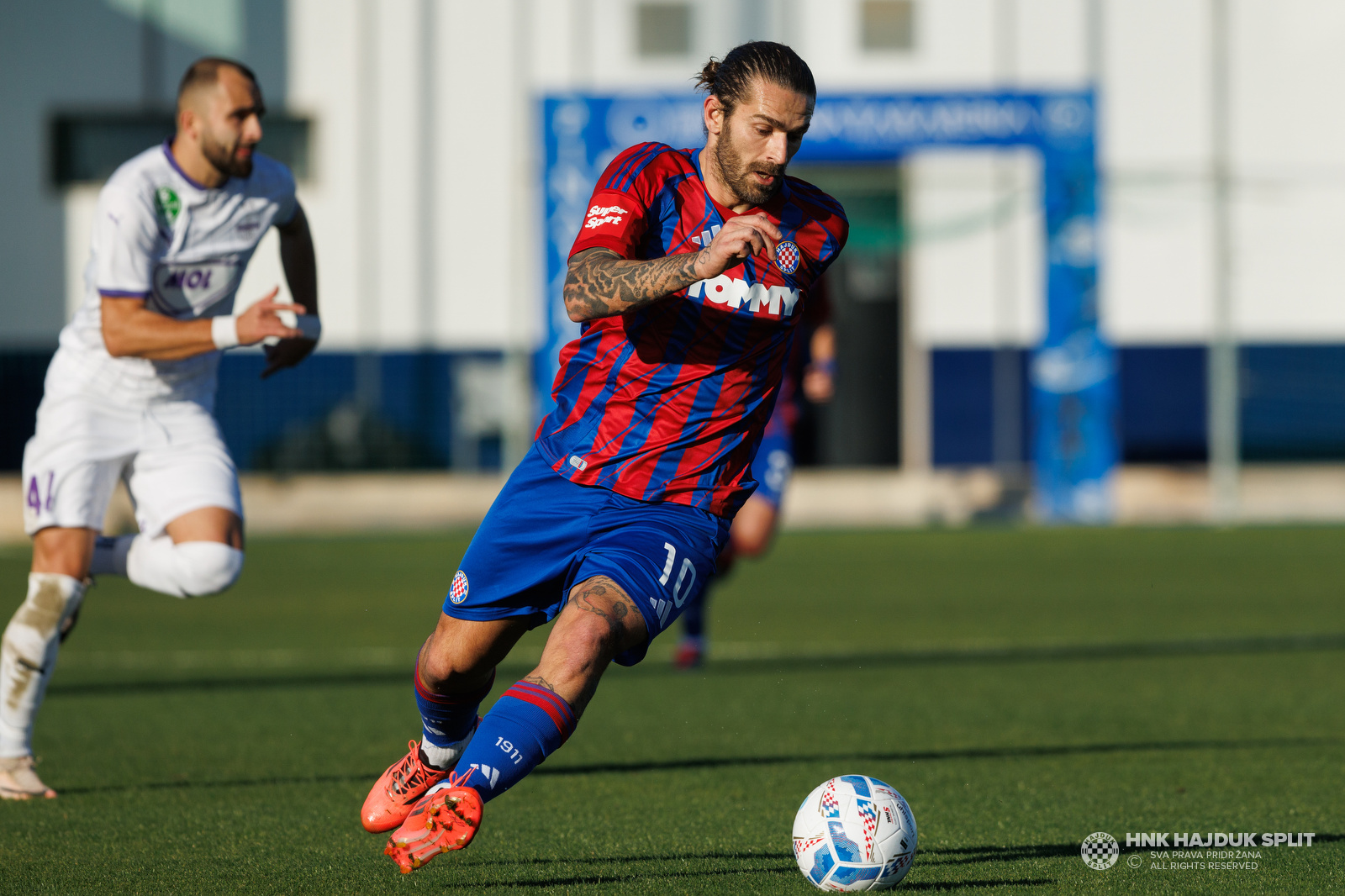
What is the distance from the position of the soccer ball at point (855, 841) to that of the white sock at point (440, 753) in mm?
948

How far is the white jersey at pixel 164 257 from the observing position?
5.10m

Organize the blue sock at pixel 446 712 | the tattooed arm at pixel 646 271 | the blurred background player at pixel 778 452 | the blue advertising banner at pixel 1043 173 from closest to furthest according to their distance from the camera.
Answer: the tattooed arm at pixel 646 271 < the blue sock at pixel 446 712 < the blurred background player at pixel 778 452 < the blue advertising banner at pixel 1043 173

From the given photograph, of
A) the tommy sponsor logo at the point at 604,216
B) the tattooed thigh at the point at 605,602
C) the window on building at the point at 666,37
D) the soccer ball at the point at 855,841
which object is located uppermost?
the window on building at the point at 666,37

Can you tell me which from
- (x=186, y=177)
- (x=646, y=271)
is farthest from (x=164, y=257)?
(x=646, y=271)

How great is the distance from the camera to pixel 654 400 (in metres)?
4.05

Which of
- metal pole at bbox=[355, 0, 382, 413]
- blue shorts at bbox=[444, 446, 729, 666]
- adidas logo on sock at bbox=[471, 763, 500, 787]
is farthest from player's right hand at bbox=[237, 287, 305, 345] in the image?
metal pole at bbox=[355, 0, 382, 413]

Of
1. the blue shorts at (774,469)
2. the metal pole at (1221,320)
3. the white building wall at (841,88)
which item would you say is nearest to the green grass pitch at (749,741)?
the blue shorts at (774,469)

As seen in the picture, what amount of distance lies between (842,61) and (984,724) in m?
16.1

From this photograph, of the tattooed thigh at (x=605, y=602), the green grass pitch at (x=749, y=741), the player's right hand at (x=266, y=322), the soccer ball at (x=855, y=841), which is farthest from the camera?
the player's right hand at (x=266, y=322)

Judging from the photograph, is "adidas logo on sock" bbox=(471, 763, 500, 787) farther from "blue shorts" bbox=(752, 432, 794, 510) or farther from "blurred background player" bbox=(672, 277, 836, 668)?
"blue shorts" bbox=(752, 432, 794, 510)

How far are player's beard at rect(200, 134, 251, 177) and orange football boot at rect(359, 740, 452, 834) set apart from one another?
193cm

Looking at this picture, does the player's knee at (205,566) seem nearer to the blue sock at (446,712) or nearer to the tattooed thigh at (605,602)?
the blue sock at (446,712)

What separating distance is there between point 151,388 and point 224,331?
2.03ft

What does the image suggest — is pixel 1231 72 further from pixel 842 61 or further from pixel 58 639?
pixel 58 639
